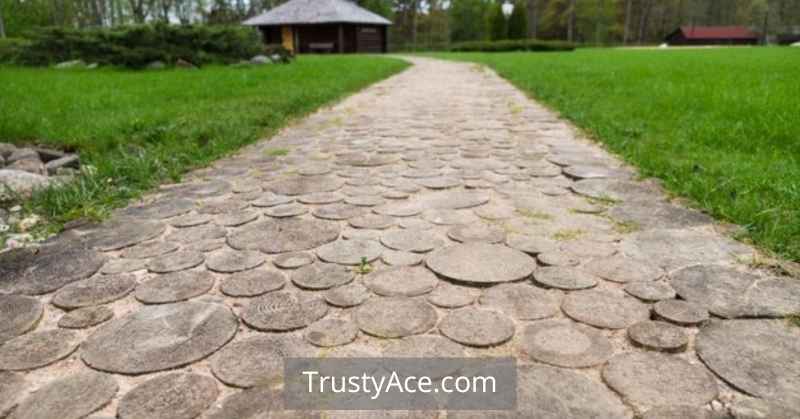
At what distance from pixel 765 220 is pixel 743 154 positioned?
5.40ft

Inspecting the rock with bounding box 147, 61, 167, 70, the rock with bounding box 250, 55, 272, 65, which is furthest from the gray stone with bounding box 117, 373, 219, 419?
the rock with bounding box 250, 55, 272, 65

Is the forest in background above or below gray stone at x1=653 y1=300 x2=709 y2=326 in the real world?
above

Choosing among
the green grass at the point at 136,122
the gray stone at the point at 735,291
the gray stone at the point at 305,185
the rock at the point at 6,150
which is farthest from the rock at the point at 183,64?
the gray stone at the point at 735,291

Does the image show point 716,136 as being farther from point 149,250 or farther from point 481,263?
point 149,250

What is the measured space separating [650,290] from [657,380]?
55cm

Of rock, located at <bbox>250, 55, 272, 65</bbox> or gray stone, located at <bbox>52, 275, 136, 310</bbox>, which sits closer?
gray stone, located at <bbox>52, 275, 136, 310</bbox>

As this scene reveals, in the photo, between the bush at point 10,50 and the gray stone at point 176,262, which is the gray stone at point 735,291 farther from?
the bush at point 10,50

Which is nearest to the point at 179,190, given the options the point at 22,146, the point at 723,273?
the point at 22,146

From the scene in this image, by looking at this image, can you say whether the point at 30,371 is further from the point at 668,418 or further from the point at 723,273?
the point at 723,273

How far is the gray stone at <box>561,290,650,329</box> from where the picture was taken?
5.50ft

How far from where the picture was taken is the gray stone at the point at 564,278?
192 cm

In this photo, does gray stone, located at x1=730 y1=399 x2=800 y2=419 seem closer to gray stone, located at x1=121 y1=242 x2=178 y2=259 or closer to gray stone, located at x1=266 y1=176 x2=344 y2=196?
gray stone, located at x1=121 y1=242 x2=178 y2=259

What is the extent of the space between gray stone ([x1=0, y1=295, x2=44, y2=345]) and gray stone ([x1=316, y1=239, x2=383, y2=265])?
1.03 metres

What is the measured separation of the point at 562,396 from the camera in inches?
52.9
